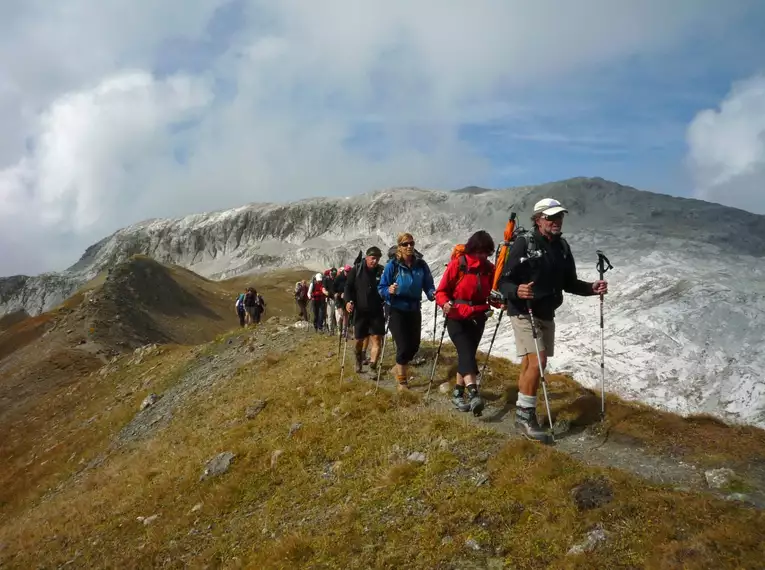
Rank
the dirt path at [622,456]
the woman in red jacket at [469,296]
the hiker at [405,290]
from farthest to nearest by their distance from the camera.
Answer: the hiker at [405,290]
the woman in red jacket at [469,296]
the dirt path at [622,456]

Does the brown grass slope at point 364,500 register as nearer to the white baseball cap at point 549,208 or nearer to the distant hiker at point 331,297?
the white baseball cap at point 549,208

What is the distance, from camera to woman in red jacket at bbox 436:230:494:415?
32.0 ft

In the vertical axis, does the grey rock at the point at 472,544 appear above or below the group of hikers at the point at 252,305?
below

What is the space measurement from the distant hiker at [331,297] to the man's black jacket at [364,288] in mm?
8888

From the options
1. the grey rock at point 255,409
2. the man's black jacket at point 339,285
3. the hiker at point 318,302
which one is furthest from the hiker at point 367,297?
the hiker at point 318,302

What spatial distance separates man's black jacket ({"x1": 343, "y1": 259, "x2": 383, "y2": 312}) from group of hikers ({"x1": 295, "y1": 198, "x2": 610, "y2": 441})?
2cm

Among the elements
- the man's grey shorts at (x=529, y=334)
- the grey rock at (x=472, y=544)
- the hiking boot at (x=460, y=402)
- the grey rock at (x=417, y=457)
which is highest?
the man's grey shorts at (x=529, y=334)

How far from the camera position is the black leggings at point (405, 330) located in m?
11.4

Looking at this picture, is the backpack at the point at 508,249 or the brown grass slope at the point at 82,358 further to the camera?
the brown grass slope at the point at 82,358

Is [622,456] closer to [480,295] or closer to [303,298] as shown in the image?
[480,295]

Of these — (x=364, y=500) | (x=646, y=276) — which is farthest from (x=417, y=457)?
(x=646, y=276)

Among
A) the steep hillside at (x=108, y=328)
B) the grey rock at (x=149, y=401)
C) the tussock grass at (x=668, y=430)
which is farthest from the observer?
the steep hillside at (x=108, y=328)

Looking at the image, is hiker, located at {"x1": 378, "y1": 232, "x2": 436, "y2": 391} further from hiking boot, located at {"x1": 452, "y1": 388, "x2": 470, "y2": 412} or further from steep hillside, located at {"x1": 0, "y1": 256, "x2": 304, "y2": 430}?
steep hillside, located at {"x1": 0, "y1": 256, "x2": 304, "y2": 430}

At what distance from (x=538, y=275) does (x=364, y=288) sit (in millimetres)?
5822
